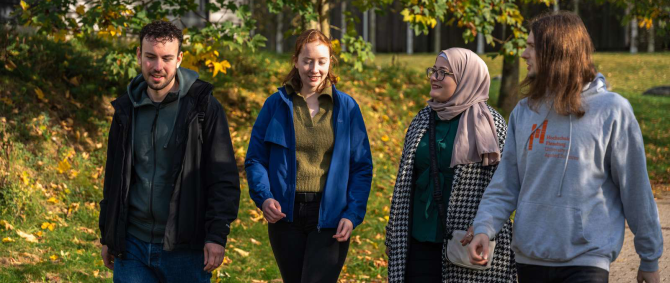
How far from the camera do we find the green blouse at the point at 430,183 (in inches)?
150

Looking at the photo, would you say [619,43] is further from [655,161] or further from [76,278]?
[76,278]

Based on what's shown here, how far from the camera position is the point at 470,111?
381cm

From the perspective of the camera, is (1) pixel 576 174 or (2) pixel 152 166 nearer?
(1) pixel 576 174

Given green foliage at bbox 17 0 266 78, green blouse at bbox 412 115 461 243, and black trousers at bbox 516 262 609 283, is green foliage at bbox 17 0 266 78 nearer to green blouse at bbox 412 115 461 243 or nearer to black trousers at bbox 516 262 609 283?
green blouse at bbox 412 115 461 243

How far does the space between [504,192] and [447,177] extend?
655 mm

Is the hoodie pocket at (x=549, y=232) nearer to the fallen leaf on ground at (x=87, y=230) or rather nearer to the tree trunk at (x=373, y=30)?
the fallen leaf on ground at (x=87, y=230)

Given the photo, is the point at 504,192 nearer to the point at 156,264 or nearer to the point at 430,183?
the point at 430,183

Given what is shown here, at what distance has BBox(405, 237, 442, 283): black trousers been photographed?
12.6ft

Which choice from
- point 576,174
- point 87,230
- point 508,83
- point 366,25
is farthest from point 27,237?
point 366,25

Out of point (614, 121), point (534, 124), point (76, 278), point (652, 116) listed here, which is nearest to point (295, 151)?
point (534, 124)

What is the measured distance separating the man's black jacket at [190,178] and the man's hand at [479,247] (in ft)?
3.64

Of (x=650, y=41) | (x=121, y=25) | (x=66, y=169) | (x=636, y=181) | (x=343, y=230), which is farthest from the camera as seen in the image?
(x=650, y=41)

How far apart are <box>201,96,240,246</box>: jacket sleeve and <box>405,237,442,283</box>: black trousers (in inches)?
37.9

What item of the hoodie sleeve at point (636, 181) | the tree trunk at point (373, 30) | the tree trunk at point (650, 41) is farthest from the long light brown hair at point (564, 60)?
the tree trunk at point (650, 41)
